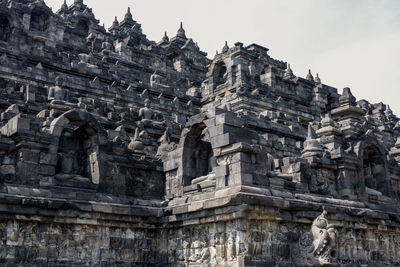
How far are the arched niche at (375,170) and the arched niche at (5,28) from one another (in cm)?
2206

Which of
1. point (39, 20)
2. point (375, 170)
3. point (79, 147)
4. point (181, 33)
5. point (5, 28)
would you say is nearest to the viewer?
point (79, 147)

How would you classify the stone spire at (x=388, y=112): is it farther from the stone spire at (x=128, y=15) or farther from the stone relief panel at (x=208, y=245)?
the stone relief panel at (x=208, y=245)

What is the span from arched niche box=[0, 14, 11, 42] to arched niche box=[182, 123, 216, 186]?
65.5 feet

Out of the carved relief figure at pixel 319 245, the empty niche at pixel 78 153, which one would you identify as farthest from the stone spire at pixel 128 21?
the carved relief figure at pixel 319 245

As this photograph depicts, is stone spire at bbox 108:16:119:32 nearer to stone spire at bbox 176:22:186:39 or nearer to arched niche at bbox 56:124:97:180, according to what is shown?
stone spire at bbox 176:22:186:39

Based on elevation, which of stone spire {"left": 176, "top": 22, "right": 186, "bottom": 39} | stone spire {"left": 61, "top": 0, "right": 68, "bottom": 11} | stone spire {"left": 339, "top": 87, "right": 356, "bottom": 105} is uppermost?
stone spire {"left": 61, "top": 0, "right": 68, "bottom": 11}

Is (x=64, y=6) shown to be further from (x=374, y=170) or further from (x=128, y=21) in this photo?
(x=374, y=170)

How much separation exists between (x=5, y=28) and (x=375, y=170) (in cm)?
2317

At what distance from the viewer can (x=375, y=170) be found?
59.8ft

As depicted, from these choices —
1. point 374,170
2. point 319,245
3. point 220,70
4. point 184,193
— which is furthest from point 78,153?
point 220,70

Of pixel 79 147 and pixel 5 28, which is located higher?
pixel 5 28

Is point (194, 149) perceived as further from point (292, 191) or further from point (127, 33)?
point (127, 33)

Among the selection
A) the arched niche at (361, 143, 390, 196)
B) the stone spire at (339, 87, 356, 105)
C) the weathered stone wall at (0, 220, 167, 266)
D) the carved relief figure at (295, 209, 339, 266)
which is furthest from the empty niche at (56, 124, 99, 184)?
the stone spire at (339, 87, 356, 105)

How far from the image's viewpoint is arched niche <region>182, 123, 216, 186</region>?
1519cm
